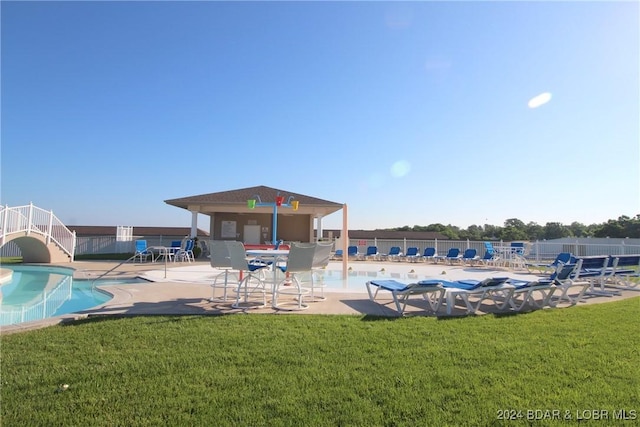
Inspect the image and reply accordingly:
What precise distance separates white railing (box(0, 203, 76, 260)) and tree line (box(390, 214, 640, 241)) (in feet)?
128

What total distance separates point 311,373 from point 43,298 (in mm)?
7438

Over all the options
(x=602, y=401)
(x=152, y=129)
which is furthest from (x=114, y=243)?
(x=602, y=401)

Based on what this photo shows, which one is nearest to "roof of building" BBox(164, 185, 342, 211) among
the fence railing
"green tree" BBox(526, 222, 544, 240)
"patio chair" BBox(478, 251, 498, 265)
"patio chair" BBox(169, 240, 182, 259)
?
"patio chair" BBox(169, 240, 182, 259)

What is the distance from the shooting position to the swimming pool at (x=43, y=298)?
5648mm

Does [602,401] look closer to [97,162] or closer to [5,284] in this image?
[5,284]

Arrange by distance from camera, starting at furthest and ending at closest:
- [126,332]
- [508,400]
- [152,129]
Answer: [152,129] < [126,332] < [508,400]

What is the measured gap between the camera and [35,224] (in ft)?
49.9

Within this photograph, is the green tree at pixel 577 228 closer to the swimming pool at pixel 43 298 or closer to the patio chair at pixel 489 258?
the patio chair at pixel 489 258

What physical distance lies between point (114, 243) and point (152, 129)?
Result: 9.80m

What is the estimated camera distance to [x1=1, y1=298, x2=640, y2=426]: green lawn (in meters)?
2.18

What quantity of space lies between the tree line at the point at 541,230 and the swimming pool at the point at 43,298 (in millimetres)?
41261

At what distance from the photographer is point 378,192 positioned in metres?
22.8

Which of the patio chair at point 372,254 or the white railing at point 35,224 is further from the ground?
the white railing at point 35,224

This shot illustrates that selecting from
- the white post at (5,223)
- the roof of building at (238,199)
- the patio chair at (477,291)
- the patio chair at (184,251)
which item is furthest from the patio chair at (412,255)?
the white post at (5,223)
